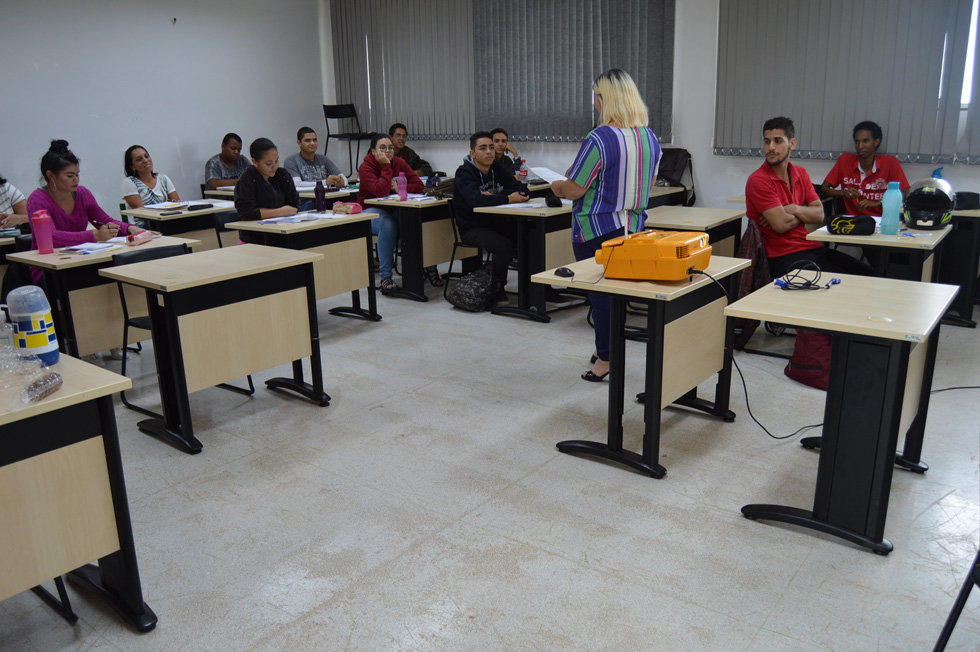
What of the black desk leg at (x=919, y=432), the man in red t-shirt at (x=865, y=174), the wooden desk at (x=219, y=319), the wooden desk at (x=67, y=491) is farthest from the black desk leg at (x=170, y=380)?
the man in red t-shirt at (x=865, y=174)

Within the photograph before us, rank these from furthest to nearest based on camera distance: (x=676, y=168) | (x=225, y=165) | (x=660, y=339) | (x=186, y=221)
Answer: (x=225, y=165)
(x=676, y=168)
(x=186, y=221)
(x=660, y=339)

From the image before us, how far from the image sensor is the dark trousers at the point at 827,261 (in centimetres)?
419

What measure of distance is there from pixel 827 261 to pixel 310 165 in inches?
193

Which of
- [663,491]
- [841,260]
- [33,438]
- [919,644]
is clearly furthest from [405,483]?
[841,260]

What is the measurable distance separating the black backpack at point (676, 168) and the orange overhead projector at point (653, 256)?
416 centimetres

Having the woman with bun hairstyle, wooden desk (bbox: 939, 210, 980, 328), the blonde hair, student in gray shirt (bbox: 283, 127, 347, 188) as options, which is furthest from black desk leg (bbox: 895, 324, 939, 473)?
student in gray shirt (bbox: 283, 127, 347, 188)

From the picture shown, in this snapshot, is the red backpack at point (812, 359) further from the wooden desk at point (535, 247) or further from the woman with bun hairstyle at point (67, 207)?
the woman with bun hairstyle at point (67, 207)

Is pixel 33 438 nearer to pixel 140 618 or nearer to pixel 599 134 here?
pixel 140 618

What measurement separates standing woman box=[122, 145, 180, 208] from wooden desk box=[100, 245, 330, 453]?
2.51 meters

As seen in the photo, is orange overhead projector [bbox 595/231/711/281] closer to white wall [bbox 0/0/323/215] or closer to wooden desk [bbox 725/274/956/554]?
wooden desk [bbox 725/274/956/554]

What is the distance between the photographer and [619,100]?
11.2 feet

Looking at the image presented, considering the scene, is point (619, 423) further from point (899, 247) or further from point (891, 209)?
point (891, 209)

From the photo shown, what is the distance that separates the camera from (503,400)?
3674 millimetres

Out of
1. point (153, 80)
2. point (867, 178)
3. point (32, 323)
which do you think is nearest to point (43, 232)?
point (32, 323)
